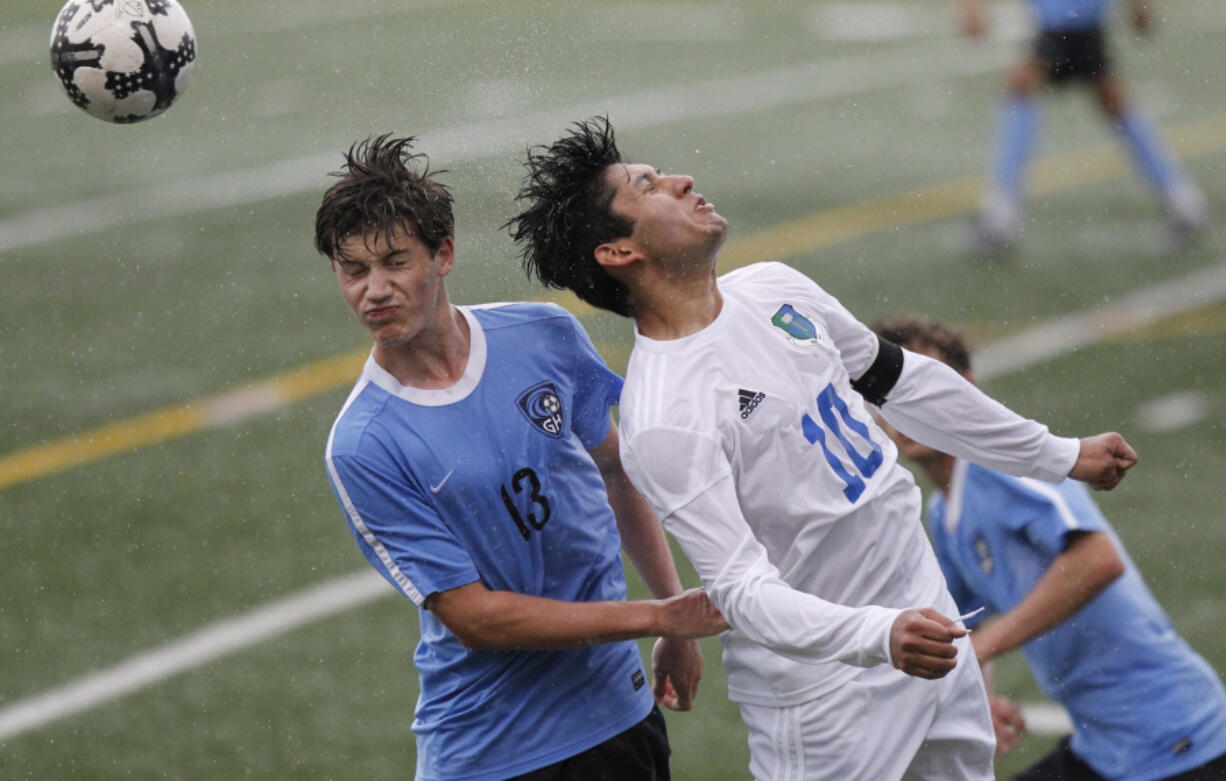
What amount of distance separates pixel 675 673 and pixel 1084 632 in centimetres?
104

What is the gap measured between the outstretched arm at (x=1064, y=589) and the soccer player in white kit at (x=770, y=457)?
0.27 metres

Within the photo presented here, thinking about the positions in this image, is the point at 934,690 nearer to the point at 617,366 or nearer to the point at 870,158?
the point at 617,366

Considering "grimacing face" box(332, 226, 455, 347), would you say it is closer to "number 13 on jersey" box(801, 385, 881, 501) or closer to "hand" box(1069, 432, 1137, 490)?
"number 13 on jersey" box(801, 385, 881, 501)

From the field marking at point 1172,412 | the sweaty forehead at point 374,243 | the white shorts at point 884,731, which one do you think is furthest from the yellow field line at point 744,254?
the white shorts at point 884,731

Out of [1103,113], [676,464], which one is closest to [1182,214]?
[1103,113]

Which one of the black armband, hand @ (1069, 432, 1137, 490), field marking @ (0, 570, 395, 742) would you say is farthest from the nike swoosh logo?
field marking @ (0, 570, 395, 742)

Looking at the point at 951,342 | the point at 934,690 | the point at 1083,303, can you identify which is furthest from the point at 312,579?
the point at 1083,303

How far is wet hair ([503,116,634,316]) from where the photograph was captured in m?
3.77

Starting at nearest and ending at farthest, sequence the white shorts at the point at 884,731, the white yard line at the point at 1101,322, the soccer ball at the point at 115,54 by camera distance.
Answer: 1. the white shorts at the point at 884,731
2. the soccer ball at the point at 115,54
3. the white yard line at the point at 1101,322

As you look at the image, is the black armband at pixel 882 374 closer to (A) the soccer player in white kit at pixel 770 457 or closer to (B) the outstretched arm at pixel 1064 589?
(A) the soccer player in white kit at pixel 770 457

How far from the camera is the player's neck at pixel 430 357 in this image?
377 centimetres

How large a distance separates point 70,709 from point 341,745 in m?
1.09

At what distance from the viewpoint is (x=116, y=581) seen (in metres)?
7.09

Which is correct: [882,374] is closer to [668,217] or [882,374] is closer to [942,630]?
[668,217]
